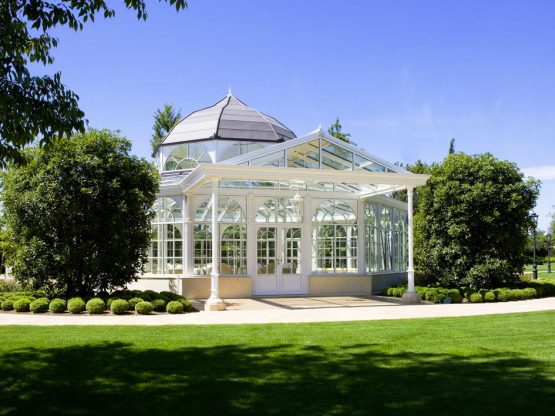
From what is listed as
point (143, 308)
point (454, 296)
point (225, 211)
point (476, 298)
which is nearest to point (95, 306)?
point (143, 308)

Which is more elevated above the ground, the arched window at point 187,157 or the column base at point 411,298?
the arched window at point 187,157

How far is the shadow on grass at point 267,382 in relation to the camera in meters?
5.53

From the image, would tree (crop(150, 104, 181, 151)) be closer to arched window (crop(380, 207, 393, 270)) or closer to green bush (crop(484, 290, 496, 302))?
arched window (crop(380, 207, 393, 270))

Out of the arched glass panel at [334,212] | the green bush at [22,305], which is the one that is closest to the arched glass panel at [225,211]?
the arched glass panel at [334,212]

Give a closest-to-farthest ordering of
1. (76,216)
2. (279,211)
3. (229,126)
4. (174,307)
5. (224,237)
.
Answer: (174,307)
(76,216)
(224,237)
(279,211)
(229,126)

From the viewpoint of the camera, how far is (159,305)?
13.3 meters

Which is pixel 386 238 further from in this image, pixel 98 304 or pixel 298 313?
pixel 98 304

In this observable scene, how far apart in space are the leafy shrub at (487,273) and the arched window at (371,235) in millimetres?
3084

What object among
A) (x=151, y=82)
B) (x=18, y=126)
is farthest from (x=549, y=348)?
(x=151, y=82)

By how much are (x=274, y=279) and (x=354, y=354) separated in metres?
10.0

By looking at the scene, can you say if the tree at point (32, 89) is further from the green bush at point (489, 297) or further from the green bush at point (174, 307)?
the green bush at point (489, 297)

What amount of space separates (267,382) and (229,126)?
14.6 m

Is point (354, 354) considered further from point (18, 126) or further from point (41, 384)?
point (18, 126)

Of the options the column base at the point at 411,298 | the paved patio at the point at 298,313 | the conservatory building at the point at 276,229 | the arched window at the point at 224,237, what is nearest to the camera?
the paved patio at the point at 298,313
